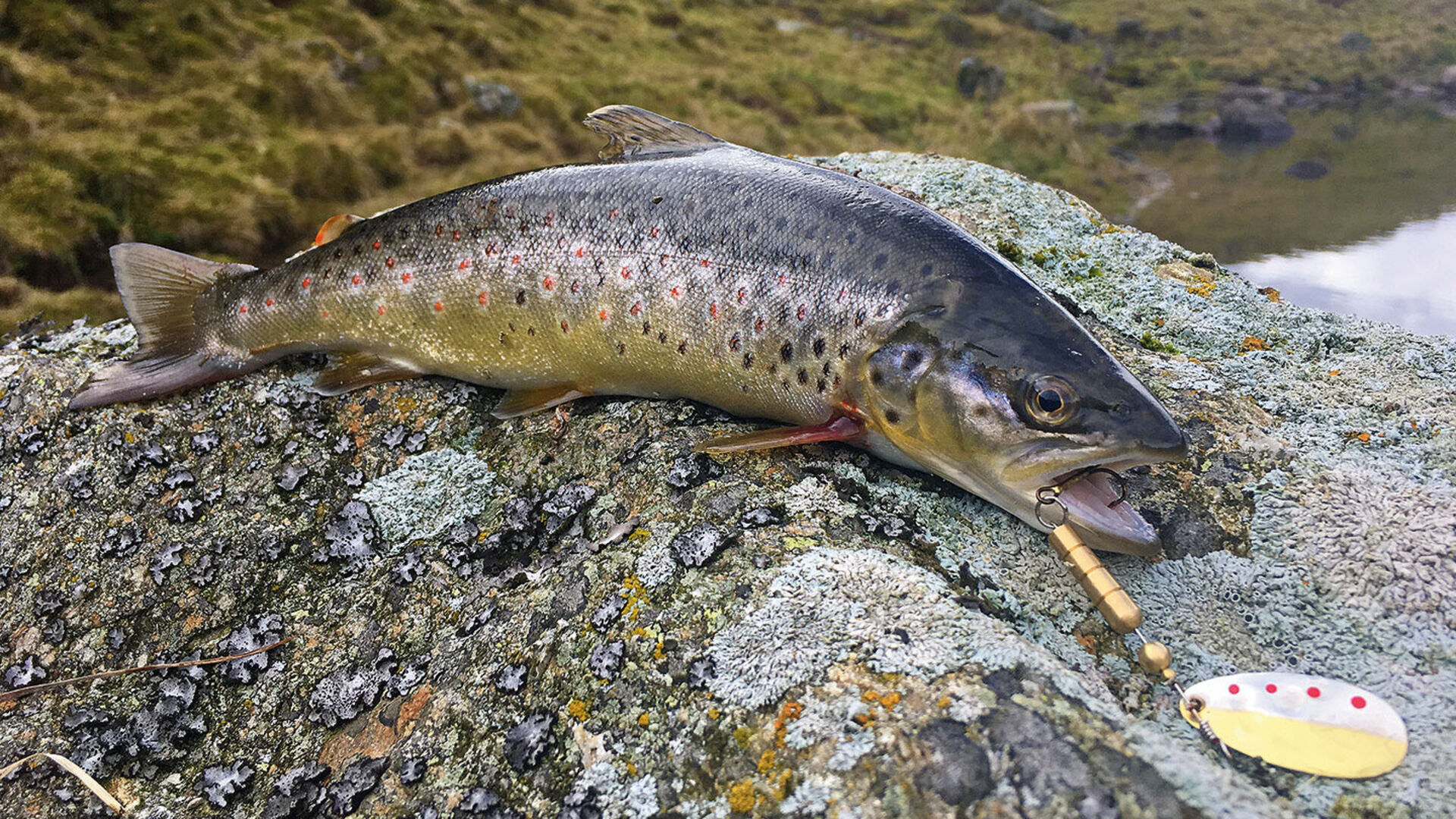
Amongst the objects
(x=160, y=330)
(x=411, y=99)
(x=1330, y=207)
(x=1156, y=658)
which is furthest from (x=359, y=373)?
(x=1330, y=207)

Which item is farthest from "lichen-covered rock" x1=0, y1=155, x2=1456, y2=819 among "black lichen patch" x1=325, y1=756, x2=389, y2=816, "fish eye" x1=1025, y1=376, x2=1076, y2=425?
"fish eye" x1=1025, y1=376, x2=1076, y2=425

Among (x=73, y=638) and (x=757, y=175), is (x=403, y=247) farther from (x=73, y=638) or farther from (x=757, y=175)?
(x=73, y=638)

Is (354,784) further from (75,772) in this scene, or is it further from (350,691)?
(75,772)

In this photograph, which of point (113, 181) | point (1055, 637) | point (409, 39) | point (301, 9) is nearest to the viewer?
point (1055, 637)

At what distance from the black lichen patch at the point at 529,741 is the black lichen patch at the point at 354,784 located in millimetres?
488

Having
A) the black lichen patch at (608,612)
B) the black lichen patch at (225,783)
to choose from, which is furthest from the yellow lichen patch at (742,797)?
the black lichen patch at (225,783)

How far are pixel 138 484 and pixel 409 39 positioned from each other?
18691 millimetres

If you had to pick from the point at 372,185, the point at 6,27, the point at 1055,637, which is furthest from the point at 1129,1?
the point at 1055,637

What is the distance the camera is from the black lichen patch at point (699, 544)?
2.86 m

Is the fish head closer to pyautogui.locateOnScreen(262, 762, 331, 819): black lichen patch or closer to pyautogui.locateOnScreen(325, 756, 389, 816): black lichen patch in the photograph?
pyautogui.locateOnScreen(325, 756, 389, 816): black lichen patch

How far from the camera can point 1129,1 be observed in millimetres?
52281

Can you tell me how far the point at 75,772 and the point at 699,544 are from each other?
2.40 metres

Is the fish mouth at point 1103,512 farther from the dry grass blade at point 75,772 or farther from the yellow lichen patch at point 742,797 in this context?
the dry grass blade at point 75,772

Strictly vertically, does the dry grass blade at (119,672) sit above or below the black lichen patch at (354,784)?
below
